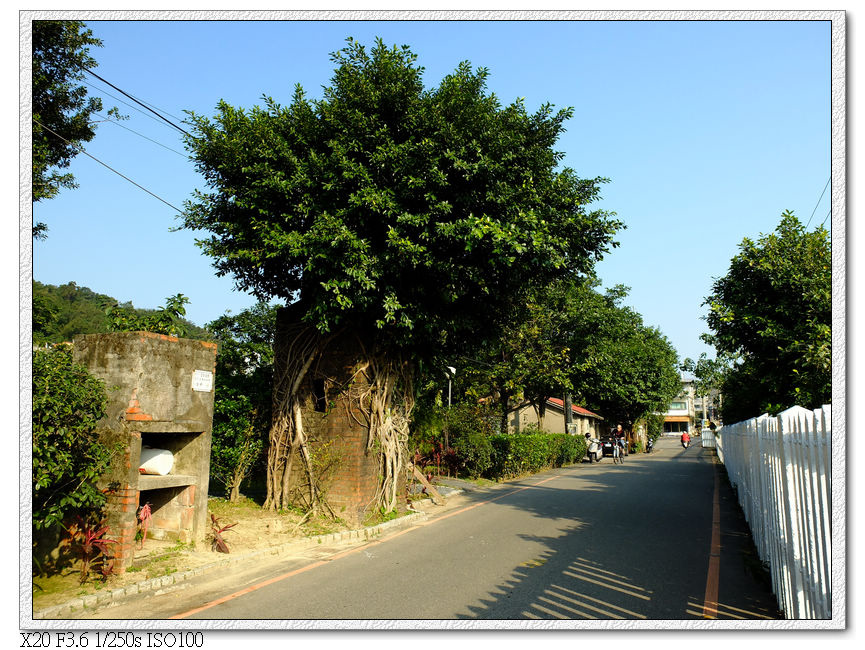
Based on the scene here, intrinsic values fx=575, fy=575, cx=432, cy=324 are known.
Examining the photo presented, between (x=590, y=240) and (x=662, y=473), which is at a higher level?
(x=590, y=240)

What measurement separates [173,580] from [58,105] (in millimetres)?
9120

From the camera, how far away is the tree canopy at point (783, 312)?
897 cm

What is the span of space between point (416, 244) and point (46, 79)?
7144 millimetres

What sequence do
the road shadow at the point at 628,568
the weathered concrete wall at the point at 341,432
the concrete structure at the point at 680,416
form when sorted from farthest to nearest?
the concrete structure at the point at 680,416 < the weathered concrete wall at the point at 341,432 < the road shadow at the point at 628,568

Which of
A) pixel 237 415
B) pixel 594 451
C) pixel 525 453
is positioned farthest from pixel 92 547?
pixel 594 451

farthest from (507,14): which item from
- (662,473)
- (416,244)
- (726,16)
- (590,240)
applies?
(662,473)

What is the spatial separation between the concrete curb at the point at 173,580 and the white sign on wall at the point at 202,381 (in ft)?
7.15

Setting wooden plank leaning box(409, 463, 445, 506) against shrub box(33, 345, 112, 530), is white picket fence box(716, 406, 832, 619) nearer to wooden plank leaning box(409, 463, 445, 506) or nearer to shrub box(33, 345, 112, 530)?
shrub box(33, 345, 112, 530)

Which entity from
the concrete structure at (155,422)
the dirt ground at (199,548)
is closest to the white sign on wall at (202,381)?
the concrete structure at (155,422)

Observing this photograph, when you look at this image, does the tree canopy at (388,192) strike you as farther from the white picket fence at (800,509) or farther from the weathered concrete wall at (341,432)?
the white picket fence at (800,509)

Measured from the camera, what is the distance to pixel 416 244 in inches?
341

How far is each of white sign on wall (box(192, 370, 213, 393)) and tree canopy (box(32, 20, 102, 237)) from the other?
3.87m

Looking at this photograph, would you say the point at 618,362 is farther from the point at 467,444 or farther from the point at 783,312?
the point at 783,312

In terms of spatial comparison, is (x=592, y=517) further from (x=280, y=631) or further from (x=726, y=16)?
(x=726, y=16)
